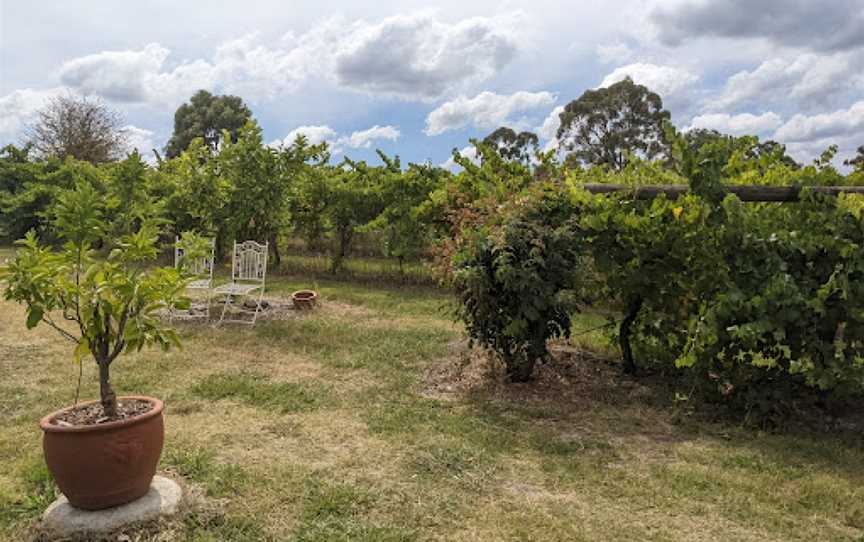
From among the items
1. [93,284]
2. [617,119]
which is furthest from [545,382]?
[617,119]

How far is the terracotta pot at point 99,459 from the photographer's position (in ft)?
10.0

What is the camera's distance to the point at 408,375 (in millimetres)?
6020

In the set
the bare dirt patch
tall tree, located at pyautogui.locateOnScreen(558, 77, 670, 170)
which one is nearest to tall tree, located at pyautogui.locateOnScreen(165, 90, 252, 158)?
tall tree, located at pyautogui.locateOnScreen(558, 77, 670, 170)

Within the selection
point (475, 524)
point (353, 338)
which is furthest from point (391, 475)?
point (353, 338)

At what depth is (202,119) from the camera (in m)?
46.9

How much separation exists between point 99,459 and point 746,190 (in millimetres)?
4774

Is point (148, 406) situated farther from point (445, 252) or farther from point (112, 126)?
point (112, 126)

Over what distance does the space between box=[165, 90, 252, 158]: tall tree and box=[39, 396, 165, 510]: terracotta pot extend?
46063 mm

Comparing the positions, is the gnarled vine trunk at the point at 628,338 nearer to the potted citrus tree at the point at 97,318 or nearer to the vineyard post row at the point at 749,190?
the vineyard post row at the point at 749,190

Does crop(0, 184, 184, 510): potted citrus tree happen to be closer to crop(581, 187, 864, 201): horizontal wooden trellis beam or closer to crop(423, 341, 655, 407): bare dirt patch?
crop(423, 341, 655, 407): bare dirt patch

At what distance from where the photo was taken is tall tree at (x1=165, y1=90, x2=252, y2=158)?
46.6 meters

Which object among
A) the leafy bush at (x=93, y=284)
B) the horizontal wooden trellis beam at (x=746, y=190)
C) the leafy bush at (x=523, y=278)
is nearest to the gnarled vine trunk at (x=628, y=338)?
the leafy bush at (x=523, y=278)

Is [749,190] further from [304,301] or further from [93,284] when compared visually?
[304,301]

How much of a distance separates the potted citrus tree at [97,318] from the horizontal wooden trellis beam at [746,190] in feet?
12.3
